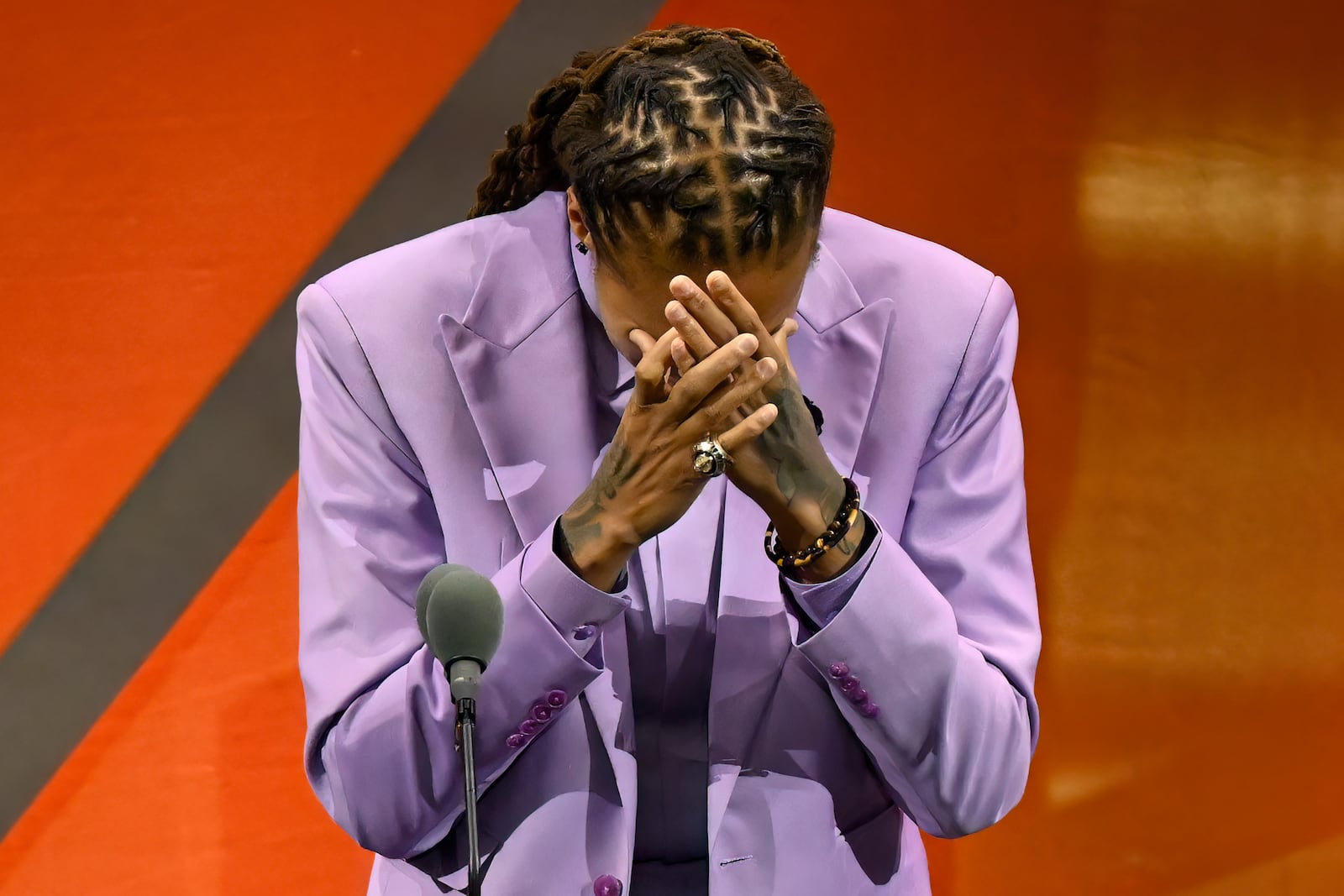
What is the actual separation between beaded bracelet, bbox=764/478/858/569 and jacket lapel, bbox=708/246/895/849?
8 centimetres

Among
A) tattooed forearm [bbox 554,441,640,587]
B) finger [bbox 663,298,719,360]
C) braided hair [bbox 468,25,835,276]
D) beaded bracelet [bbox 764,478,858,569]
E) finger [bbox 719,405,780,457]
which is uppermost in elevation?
braided hair [bbox 468,25,835,276]

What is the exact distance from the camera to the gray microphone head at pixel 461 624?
974mm

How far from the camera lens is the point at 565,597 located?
3.94 ft

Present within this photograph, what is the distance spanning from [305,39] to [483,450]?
0.91m

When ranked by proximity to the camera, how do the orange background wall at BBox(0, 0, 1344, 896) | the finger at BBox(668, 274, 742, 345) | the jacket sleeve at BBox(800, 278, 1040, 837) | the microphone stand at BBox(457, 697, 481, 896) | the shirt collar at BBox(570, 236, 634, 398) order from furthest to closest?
the orange background wall at BBox(0, 0, 1344, 896) < the shirt collar at BBox(570, 236, 634, 398) < the jacket sleeve at BBox(800, 278, 1040, 837) < the finger at BBox(668, 274, 742, 345) < the microphone stand at BBox(457, 697, 481, 896)

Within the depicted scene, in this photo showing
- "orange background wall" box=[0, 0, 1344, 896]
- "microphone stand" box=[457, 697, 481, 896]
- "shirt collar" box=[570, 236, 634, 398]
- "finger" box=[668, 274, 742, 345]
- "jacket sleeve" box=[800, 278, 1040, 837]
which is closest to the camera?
"microphone stand" box=[457, 697, 481, 896]

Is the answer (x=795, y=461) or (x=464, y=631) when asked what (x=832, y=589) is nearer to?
(x=795, y=461)

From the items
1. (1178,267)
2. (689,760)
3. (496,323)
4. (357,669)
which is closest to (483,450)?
(496,323)

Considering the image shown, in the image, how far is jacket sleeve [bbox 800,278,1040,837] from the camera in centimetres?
125

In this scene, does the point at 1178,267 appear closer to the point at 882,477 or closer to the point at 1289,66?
the point at 1289,66

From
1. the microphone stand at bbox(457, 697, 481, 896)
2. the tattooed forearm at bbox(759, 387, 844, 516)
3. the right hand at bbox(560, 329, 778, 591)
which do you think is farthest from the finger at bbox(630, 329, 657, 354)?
the microphone stand at bbox(457, 697, 481, 896)

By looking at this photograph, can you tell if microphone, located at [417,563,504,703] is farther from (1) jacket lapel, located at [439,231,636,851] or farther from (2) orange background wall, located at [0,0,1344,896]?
(2) orange background wall, located at [0,0,1344,896]

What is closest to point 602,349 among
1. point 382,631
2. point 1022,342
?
point 382,631

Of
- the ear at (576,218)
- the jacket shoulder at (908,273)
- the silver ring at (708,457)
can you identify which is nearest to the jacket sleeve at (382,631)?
the silver ring at (708,457)
